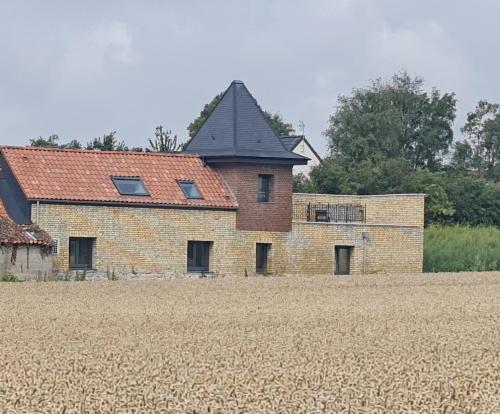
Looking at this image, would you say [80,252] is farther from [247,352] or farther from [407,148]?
[407,148]

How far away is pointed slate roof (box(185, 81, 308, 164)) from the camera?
51.3 metres

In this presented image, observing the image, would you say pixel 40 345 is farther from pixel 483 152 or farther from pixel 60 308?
pixel 483 152

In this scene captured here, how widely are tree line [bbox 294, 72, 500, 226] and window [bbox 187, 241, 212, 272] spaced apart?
77.9 feet

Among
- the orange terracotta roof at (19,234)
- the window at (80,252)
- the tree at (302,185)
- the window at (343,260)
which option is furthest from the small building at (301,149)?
the orange terracotta roof at (19,234)

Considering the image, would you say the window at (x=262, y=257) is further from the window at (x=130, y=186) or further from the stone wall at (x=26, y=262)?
the stone wall at (x=26, y=262)

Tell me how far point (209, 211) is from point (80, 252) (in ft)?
16.2

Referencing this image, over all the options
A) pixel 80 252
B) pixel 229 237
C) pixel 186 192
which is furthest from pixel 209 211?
pixel 80 252

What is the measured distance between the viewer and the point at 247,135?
5188cm

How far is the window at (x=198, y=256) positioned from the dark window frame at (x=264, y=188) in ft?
9.28

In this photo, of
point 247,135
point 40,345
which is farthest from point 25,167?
point 40,345

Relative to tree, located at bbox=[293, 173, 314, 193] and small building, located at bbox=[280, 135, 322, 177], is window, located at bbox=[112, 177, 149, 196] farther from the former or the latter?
small building, located at bbox=[280, 135, 322, 177]

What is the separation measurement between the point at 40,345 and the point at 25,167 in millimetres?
27136

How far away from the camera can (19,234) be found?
44.9m

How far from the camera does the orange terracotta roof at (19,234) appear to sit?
145ft
